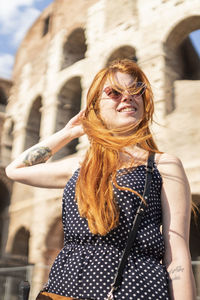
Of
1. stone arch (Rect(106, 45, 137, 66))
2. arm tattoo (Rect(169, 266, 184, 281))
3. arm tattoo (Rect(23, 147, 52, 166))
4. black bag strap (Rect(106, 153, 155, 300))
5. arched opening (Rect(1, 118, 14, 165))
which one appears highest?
stone arch (Rect(106, 45, 137, 66))

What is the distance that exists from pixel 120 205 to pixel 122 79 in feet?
1.90

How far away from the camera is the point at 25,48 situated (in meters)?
14.0

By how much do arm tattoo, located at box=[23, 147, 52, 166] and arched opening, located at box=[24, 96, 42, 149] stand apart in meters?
10.6

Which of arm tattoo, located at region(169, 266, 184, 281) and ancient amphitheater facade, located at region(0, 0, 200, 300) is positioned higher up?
ancient amphitheater facade, located at region(0, 0, 200, 300)

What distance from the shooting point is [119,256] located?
1.21 metres

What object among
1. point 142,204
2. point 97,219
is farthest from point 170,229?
point 97,219

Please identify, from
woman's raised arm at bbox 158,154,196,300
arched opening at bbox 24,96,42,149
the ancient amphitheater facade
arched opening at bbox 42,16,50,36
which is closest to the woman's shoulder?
woman's raised arm at bbox 158,154,196,300

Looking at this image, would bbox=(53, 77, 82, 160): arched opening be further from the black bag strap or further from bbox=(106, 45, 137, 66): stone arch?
the black bag strap

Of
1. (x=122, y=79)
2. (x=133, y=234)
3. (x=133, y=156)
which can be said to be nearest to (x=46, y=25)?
(x=122, y=79)

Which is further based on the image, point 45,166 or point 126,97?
point 45,166

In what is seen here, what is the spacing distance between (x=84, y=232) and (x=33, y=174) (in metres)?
0.44

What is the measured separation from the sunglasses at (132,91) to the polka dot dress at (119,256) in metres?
0.34

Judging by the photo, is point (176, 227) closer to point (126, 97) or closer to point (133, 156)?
point (133, 156)

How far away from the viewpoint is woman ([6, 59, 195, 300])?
3.86ft
